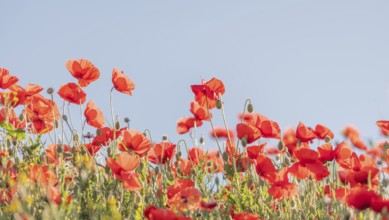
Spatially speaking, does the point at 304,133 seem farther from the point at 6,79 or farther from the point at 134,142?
the point at 6,79

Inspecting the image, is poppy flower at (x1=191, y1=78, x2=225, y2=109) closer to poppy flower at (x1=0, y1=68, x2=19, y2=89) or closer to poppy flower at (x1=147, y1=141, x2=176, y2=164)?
poppy flower at (x1=147, y1=141, x2=176, y2=164)

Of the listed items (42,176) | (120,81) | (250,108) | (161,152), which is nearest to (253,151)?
(250,108)

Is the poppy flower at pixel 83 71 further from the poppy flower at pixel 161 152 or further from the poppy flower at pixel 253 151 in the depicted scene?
the poppy flower at pixel 253 151

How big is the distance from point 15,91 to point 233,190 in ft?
4.85

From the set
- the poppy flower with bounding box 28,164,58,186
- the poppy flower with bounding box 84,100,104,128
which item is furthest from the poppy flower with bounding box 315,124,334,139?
the poppy flower with bounding box 28,164,58,186

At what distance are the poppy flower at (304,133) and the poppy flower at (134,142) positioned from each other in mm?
864

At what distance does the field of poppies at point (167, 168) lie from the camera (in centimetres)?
305

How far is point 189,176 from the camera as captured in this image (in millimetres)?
3865

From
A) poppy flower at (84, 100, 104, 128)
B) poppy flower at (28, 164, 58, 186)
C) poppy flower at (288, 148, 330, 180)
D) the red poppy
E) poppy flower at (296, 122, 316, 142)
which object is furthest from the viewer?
poppy flower at (84, 100, 104, 128)

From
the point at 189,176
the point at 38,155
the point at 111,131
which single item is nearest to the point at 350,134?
the point at 189,176

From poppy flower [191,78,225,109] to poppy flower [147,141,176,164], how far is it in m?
0.32

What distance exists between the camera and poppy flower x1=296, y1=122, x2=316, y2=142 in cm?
379

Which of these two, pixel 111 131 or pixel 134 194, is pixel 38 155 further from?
pixel 134 194

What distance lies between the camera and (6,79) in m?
4.07
